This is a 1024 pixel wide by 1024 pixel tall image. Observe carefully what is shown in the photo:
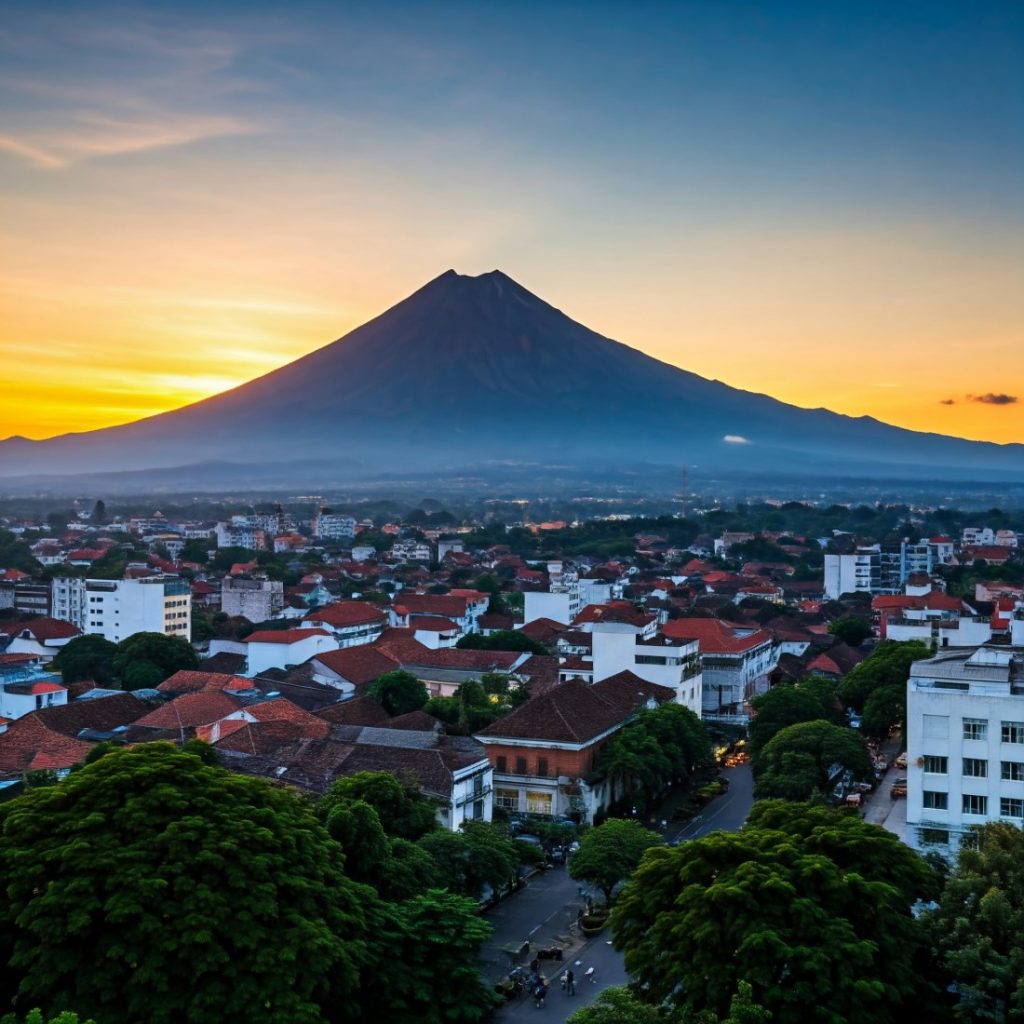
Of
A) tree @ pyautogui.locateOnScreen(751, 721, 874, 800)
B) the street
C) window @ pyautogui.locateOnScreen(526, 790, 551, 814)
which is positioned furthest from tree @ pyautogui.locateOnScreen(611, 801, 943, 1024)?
window @ pyautogui.locateOnScreen(526, 790, 551, 814)

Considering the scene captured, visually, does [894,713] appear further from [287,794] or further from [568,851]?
[287,794]

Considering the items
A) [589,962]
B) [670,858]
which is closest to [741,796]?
[589,962]

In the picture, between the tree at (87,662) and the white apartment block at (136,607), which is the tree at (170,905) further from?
the white apartment block at (136,607)

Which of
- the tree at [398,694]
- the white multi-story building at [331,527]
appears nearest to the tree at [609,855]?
the tree at [398,694]

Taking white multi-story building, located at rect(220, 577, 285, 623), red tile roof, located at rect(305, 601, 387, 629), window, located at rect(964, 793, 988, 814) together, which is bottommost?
white multi-story building, located at rect(220, 577, 285, 623)

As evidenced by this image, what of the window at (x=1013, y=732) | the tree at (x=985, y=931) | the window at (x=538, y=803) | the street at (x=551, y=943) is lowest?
the street at (x=551, y=943)

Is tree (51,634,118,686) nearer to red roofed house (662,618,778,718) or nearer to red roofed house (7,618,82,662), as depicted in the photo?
red roofed house (7,618,82,662)
